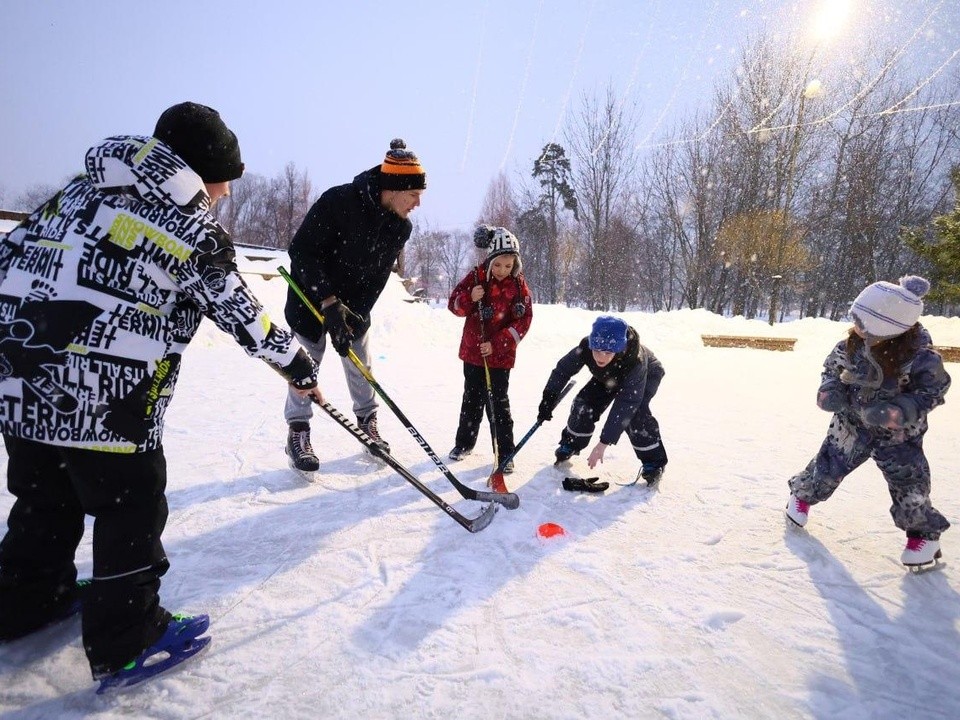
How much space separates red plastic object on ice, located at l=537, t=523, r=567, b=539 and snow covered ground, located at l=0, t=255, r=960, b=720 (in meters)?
0.04

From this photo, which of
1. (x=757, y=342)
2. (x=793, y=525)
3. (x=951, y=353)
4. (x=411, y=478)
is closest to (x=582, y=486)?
(x=793, y=525)

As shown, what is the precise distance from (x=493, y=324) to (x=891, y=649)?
2876 millimetres

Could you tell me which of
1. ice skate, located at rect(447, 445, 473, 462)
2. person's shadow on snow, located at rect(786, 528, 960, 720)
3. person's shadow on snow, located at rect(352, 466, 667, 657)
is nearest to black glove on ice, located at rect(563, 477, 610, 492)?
person's shadow on snow, located at rect(352, 466, 667, 657)

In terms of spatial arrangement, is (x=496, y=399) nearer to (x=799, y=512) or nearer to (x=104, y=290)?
(x=799, y=512)

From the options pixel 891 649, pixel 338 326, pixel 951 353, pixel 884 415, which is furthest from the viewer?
pixel 951 353

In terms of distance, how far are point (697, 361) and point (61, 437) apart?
10.6 m

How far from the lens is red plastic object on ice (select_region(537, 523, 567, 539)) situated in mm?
2920

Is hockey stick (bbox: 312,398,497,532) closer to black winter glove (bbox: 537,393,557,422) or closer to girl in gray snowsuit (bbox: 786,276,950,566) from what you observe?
black winter glove (bbox: 537,393,557,422)

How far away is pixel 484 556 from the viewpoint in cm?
267

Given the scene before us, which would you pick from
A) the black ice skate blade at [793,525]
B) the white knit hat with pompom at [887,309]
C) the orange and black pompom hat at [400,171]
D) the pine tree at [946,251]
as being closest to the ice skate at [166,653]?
the orange and black pompom hat at [400,171]

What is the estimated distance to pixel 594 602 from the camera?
2.31 meters

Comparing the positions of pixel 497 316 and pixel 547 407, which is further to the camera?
pixel 497 316

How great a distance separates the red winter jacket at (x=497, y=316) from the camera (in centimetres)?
391

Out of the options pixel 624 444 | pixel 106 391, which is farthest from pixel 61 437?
pixel 624 444
